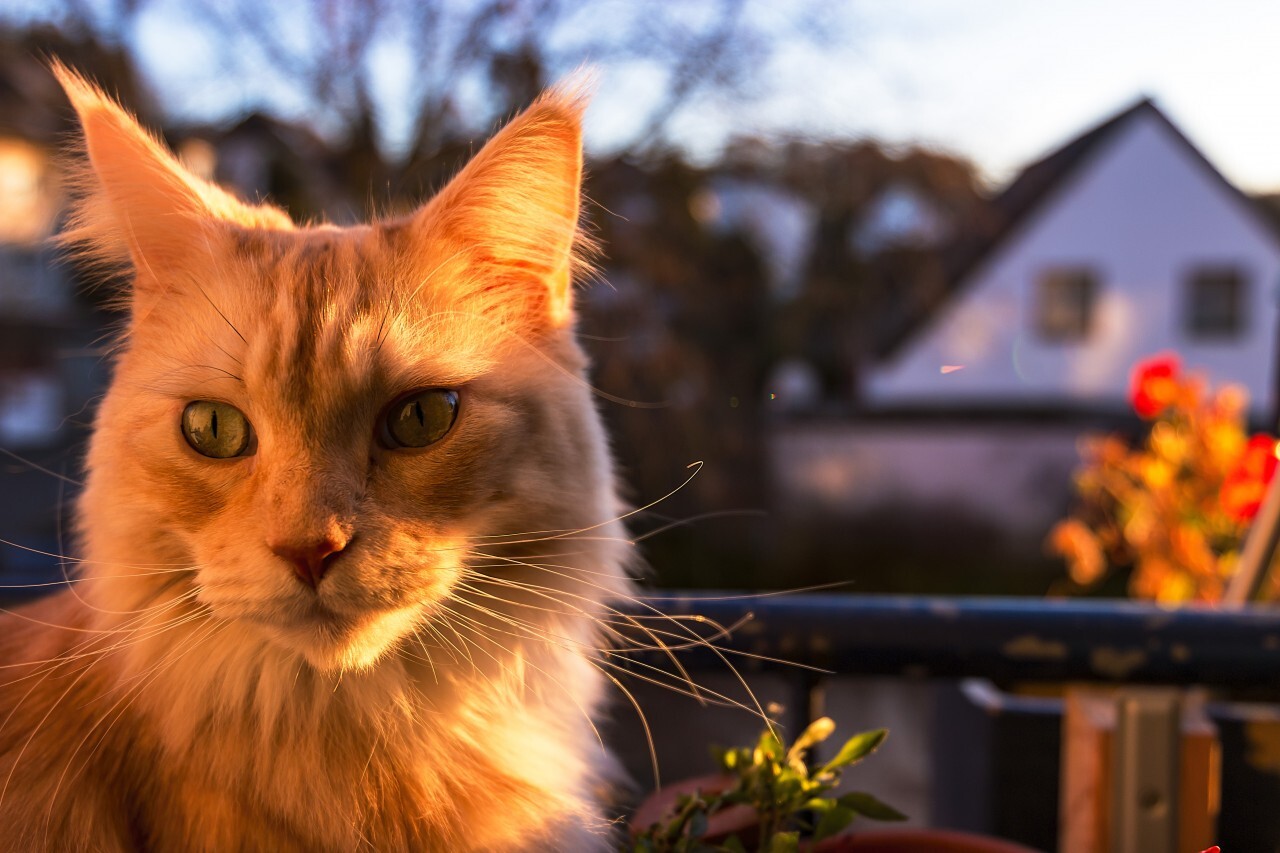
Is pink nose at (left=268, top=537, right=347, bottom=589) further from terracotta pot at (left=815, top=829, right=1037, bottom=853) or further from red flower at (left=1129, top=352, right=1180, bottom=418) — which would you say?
red flower at (left=1129, top=352, right=1180, bottom=418)

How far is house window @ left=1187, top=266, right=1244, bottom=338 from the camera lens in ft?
34.2

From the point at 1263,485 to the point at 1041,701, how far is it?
1.03 metres

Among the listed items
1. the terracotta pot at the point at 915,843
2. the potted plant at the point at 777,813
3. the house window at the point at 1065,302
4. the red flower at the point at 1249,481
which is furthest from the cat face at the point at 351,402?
the house window at the point at 1065,302

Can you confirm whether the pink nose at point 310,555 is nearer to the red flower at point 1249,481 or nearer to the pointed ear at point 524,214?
the pointed ear at point 524,214

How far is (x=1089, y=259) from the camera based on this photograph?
10195 mm

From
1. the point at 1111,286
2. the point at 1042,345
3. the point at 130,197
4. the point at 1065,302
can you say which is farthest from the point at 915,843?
the point at 1111,286

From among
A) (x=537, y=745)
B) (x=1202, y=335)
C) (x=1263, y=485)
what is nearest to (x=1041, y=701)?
(x=1263, y=485)

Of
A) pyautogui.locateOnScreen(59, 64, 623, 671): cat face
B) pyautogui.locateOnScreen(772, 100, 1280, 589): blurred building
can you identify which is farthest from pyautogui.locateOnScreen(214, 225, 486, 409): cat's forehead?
pyautogui.locateOnScreen(772, 100, 1280, 589): blurred building

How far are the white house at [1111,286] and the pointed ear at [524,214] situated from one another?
811 cm

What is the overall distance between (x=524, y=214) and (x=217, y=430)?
0.41 m

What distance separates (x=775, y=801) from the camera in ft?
2.94

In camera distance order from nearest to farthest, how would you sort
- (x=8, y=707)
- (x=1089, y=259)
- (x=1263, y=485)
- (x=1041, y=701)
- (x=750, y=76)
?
(x=8, y=707)
(x=1041, y=701)
(x=1263, y=485)
(x=750, y=76)
(x=1089, y=259)

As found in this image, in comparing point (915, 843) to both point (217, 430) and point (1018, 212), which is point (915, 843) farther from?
point (1018, 212)

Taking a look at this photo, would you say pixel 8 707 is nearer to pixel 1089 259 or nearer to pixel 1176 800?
pixel 1176 800
